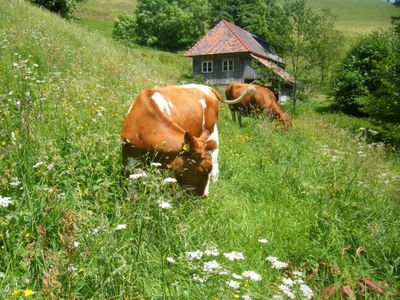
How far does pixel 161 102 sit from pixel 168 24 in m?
59.3

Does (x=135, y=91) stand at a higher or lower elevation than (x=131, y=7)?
lower

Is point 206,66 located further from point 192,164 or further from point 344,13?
point 344,13

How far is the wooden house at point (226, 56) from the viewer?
35688 mm

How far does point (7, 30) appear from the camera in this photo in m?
7.97

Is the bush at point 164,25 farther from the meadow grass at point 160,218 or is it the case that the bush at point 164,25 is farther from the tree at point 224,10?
the meadow grass at point 160,218

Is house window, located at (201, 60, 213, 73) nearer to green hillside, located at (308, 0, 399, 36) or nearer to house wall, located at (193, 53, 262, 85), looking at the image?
house wall, located at (193, 53, 262, 85)

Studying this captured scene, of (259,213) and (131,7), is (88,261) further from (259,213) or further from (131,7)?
(131,7)

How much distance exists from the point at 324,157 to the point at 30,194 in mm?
5010

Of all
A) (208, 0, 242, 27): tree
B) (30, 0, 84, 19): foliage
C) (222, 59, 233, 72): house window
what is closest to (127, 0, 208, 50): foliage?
(208, 0, 242, 27): tree

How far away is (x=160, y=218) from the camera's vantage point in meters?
2.23

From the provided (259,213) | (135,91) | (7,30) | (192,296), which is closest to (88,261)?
(192,296)

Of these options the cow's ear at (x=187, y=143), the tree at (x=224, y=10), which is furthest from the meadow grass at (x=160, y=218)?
the tree at (x=224, y=10)

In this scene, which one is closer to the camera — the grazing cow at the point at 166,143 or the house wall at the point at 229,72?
the grazing cow at the point at 166,143

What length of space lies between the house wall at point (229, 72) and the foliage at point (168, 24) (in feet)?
79.1
